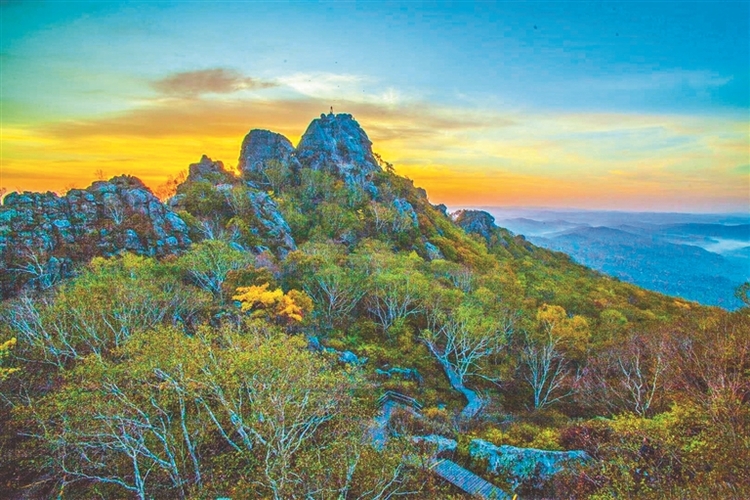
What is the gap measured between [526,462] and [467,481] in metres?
3.88

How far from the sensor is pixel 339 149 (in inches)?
4968

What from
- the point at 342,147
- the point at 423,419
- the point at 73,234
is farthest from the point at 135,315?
the point at 342,147

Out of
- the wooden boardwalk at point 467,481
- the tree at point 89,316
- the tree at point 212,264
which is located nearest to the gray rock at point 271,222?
the tree at point 212,264

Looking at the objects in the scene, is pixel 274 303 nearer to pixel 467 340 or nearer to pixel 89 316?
pixel 89 316

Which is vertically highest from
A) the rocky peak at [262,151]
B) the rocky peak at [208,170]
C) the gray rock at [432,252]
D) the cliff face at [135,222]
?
the rocky peak at [262,151]

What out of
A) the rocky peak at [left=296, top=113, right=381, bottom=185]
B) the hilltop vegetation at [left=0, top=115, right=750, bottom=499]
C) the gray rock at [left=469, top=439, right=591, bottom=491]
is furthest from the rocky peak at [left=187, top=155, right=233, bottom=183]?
the gray rock at [left=469, top=439, right=591, bottom=491]

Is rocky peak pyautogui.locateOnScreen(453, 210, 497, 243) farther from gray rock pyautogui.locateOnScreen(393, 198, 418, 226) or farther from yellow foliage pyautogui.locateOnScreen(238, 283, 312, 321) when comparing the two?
yellow foliage pyautogui.locateOnScreen(238, 283, 312, 321)

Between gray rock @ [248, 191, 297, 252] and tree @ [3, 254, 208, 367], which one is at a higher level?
gray rock @ [248, 191, 297, 252]

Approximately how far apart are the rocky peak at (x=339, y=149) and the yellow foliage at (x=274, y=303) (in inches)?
3110

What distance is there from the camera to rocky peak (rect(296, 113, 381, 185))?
387 ft

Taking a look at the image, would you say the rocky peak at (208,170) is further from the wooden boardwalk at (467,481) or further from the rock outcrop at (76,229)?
the wooden boardwalk at (467,481)

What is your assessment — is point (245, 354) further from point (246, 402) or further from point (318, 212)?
point (318, 212)

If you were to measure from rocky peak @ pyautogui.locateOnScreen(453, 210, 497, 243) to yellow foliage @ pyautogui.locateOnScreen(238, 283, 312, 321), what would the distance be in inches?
4462

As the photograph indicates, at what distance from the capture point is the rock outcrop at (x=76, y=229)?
4369 cm
